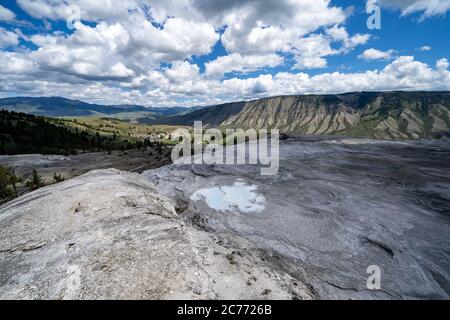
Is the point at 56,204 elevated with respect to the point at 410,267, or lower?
elevated

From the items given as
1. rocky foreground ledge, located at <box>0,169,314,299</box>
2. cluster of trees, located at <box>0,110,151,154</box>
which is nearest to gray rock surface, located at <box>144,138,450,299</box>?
rocky foreground ledge, located at <box>0,169,314,299</box>

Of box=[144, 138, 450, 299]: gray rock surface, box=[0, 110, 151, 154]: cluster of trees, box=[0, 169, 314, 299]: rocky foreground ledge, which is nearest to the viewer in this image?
box=[0, 169, 314, 299]: rocky foreground ledge

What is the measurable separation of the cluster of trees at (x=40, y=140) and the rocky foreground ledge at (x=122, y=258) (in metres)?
78.2

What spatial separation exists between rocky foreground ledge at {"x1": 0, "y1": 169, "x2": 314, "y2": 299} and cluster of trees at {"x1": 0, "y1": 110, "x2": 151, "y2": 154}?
78206mm

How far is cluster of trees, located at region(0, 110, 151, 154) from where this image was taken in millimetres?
79875

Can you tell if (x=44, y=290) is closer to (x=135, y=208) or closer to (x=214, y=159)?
(x=135, y=208)

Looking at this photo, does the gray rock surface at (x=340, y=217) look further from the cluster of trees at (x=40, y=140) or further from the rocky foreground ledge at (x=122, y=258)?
the cluster of trees at (x=40, y=140)

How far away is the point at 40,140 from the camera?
88750mm

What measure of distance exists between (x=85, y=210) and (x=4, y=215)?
4.83 metres

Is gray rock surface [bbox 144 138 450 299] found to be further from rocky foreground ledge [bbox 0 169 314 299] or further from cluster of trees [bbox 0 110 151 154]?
cluster of trees [bbox 0 110 151 154]

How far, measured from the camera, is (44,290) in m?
8.05

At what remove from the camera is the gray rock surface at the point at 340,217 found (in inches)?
414

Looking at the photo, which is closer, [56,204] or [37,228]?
[37,228]
